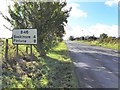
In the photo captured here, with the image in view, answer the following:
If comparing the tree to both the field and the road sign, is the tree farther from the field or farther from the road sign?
the road sign

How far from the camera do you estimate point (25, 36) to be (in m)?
14.0

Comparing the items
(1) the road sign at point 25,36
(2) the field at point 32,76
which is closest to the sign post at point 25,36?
(1) the road sign at point 25,36

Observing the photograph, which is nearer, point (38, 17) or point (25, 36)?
point (25, 36)

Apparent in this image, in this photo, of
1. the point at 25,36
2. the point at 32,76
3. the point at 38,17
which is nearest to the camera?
the point at 32,76

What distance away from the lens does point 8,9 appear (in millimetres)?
19609

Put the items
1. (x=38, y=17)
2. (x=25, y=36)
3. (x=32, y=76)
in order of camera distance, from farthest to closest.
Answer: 1. (x=38, y=17)
2. (x=25, y=36)
3. (x=32, y=76)

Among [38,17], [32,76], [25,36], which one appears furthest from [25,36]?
[38,17]

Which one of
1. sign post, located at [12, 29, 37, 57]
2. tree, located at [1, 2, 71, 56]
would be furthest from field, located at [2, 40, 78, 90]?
tree, located at [1, 2, 71, 56]

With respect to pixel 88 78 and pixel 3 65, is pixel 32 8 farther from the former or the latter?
pixel 88 78

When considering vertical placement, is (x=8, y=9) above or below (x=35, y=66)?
above

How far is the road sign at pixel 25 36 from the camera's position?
13.8m

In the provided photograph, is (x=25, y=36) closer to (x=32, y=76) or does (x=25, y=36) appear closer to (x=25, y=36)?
(x=25, y=36)

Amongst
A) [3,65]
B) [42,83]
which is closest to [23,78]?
[42,83]

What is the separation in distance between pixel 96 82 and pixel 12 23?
8623 millimetres
